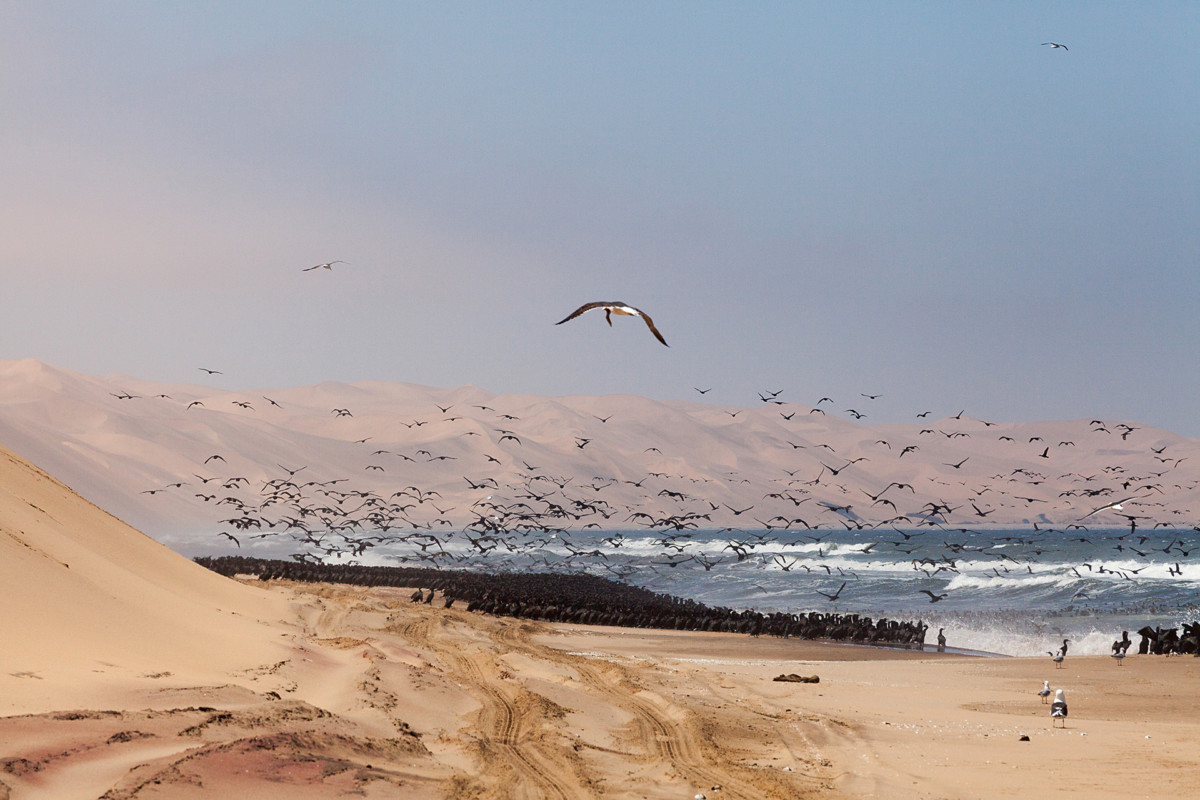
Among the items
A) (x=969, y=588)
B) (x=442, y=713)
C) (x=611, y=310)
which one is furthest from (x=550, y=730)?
(x=969, y=588)

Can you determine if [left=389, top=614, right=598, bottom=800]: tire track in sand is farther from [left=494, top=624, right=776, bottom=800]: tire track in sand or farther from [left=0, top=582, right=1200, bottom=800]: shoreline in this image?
[left=494, top=624, right=776, bottom=800]: tire track in sand

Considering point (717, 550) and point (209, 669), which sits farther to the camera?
point (717, 550)

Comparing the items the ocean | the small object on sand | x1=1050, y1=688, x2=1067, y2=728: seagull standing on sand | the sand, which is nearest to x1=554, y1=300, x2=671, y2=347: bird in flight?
the sand

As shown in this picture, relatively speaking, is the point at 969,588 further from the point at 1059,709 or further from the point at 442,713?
the point at 442,713

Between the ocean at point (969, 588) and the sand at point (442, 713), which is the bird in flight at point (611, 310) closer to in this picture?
the sand at point (442, 713)

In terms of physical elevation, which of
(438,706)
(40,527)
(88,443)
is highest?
(88,443)

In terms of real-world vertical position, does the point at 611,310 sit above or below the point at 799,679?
above

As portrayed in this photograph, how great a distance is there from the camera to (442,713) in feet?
41.7

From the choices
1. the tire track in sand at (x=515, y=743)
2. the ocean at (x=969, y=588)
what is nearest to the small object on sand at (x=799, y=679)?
the tire track in sand at (x=515, y=743)

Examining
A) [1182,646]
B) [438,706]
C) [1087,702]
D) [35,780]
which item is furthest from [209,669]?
[1182,646]

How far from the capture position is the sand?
8.45 m

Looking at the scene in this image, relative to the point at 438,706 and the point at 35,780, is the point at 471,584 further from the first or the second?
the point at 35,780

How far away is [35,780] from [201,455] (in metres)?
176

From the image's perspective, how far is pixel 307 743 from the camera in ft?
30.0
